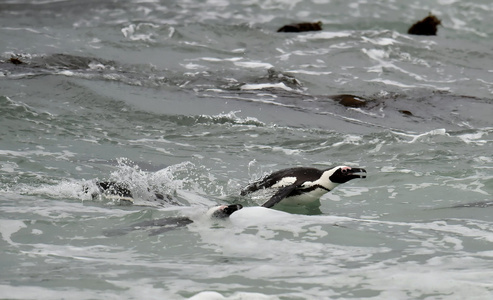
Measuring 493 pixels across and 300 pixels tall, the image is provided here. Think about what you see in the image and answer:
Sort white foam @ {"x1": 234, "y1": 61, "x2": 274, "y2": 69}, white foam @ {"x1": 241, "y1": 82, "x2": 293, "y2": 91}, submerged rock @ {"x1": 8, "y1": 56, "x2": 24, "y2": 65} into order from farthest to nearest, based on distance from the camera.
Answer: white foam @ {"x1": 234, "y1": 61, "x2": 274, "y2": 69}, submerged rock @ {"x1": 8, "y1": 56, "x2": 24, "y2": 65}, white foam @ {"x1": 241, "y1": 82, "x2": 293, "y2": 91}

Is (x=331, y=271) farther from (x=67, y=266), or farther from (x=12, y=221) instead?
(x=12, y=221)

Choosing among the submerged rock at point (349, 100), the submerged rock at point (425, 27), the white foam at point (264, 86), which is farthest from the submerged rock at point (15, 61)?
the submerged rock at point (425, 27)

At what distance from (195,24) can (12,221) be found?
1138 cm

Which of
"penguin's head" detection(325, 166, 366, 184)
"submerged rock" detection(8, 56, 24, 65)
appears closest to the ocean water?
"submerged rock" detection(8, 56, 24, 65)

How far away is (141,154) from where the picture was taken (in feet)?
33.4

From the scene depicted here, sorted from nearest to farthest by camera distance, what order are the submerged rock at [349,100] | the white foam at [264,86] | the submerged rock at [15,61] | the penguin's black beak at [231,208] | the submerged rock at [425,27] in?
the penguin's black beak at [231,208], the submerged rock at [349,100], the white foam at [264,86], the submerged rock at [15,61], the submerged rock at [425,27]

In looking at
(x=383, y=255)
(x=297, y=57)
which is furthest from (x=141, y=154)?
(x=297, y=57)

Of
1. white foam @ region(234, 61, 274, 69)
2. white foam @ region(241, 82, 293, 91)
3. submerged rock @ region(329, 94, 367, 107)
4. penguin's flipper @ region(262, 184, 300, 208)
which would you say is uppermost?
white foam @ region(234, 61, 274, 69)

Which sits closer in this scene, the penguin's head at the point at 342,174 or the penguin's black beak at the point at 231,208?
the penguin's black beak at the point at 231,208

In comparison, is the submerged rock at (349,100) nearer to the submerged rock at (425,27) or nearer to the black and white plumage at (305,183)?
the black and white plumage at (305,183)

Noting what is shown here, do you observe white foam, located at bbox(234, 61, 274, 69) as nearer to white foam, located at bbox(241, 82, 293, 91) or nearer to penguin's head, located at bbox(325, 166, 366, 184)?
white foam, located at bbox(241, 82, 293, 91)

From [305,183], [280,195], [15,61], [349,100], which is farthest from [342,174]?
[15,61]

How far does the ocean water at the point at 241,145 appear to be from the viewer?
5.82 meters

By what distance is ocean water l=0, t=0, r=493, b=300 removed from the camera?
19.1ft
